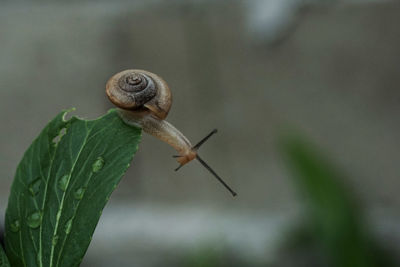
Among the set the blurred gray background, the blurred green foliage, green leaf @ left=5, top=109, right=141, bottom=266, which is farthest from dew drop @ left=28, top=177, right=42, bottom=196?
the blurred gray background

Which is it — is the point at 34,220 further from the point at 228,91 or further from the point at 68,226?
the point at 228,91

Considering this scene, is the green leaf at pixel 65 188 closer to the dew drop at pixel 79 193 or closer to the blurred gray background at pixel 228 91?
the dew drop at pixel 79 193

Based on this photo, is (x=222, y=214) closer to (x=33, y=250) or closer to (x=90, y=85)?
(x=90, y=85)

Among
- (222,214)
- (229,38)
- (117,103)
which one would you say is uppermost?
(229,38)

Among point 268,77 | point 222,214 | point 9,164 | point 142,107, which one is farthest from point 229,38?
point 142,107

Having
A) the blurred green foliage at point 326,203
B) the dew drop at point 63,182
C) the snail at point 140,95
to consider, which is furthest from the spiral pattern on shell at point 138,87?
the blurred green foliage at point 326,203

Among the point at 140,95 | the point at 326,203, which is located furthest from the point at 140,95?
the point at 326,203

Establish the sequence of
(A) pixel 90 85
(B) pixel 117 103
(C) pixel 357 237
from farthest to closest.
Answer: (A) pixel 90 85
(C) pixel 357 237
(B) pixel 117 103

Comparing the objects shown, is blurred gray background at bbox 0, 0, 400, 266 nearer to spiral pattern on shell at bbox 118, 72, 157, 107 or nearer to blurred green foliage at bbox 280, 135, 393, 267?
blurred green foliage at bbox 280, 135, 393, 267
